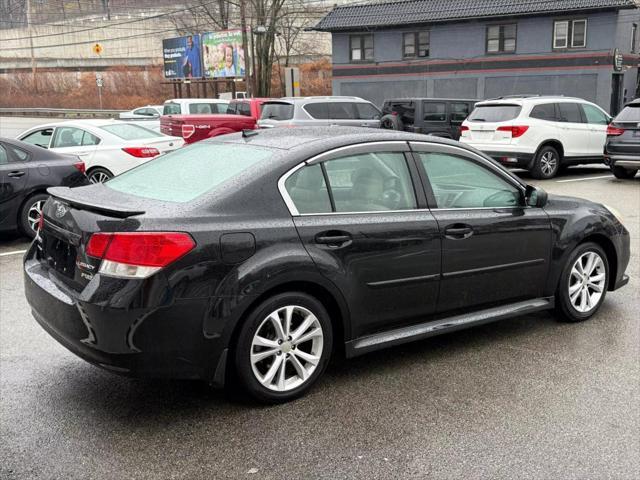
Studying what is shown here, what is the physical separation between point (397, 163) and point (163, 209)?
158 cm

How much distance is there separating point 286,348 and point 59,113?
52440 mm

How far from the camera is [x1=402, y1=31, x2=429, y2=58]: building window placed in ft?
126

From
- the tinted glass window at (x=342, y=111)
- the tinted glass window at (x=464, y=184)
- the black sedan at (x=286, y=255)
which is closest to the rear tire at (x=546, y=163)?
the tinted glass window at (x=342, y=111)

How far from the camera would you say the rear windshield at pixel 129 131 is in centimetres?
1234

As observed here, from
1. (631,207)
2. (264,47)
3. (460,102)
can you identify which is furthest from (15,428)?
(264,47)

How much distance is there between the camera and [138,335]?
344 cm

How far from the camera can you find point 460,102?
20.9 m

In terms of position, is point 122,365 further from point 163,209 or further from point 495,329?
point 495,329

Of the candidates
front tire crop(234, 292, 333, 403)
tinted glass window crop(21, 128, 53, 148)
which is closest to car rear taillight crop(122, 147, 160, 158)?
tinted glass window crop(21, 128, 53, 148)

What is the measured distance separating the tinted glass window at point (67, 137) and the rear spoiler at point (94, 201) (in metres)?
8.33

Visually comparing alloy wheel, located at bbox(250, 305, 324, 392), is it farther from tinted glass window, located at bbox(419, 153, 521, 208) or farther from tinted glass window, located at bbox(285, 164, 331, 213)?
tinted glass window, located at bbox(419, 153, 521, 208)

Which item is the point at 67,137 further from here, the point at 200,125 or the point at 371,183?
the point at 371,183

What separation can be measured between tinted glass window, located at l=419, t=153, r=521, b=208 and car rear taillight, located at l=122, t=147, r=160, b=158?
27.9 feet

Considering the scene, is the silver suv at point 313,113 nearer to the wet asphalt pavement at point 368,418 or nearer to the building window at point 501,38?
the wet asphalt pavement at point 368,418
